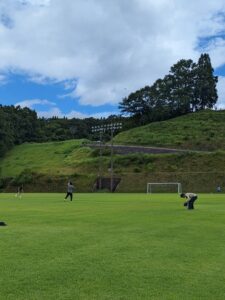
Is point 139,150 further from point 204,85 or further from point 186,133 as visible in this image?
point 204,85

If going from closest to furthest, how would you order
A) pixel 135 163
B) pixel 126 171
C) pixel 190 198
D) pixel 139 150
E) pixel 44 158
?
pixel 190 198, pixel 126 171, pixel 135 163, pixel 139 150, pixel 44 158

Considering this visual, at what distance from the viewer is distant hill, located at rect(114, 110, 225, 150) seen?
12256 cm

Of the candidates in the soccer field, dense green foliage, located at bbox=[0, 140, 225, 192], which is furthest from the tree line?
the soccer field

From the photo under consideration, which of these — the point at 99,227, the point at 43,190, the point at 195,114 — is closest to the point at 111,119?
the point at 195,114

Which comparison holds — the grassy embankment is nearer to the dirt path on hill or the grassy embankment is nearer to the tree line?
the dirt path on hill

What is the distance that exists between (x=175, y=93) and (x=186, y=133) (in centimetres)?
3259

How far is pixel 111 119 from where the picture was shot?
7382 inches

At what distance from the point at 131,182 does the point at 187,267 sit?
3193 inches

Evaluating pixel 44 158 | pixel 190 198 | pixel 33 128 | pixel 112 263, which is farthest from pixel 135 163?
pixel 112 263

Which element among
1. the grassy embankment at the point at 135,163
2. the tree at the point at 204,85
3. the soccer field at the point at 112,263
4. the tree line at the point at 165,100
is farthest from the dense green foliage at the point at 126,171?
the soccer field at the point at 112,263

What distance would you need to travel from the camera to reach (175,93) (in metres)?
164

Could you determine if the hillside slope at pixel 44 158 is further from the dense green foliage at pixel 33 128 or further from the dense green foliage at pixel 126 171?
the dense green foliage at pixel 33 128

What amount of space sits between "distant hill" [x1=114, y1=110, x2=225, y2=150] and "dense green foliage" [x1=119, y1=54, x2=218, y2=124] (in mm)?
8418

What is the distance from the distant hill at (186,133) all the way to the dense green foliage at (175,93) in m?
8.42
